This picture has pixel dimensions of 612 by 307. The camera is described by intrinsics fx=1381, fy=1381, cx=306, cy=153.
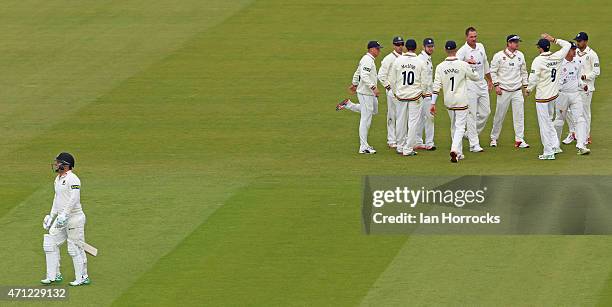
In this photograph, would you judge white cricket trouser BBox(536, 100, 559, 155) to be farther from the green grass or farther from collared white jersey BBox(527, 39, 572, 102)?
the green grass

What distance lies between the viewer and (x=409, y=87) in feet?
91.9

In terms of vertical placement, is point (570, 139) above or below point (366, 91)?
below

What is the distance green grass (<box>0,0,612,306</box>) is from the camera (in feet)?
67.5

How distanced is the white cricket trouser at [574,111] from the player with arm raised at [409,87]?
2750 mm

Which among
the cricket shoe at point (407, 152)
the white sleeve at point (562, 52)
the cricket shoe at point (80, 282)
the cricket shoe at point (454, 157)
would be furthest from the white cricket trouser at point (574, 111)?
the cricket shoe at point (80, 282)

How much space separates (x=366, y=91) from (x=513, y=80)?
3.11 metres

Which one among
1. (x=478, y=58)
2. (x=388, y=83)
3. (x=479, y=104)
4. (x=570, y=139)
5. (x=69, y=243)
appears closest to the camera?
(x=69, y=243)

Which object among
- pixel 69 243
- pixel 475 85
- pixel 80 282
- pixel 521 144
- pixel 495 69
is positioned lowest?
pixel 80 282

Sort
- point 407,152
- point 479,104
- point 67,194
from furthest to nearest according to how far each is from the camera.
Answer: point 479,104
point 407,152
point 67,194

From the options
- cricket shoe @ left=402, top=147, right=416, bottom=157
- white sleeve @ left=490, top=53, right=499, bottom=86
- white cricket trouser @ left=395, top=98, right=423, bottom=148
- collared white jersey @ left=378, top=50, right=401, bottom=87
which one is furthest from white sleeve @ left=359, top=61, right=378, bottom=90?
white sleeve @ left=490, top=53, right=499, bottom=86

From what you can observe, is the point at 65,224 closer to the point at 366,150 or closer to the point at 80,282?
the point at 80,282

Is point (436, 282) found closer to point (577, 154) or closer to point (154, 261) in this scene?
point (154, 261)

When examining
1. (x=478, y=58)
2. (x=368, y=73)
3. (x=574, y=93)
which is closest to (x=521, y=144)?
(x=574, y=93)

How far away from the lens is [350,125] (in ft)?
104
